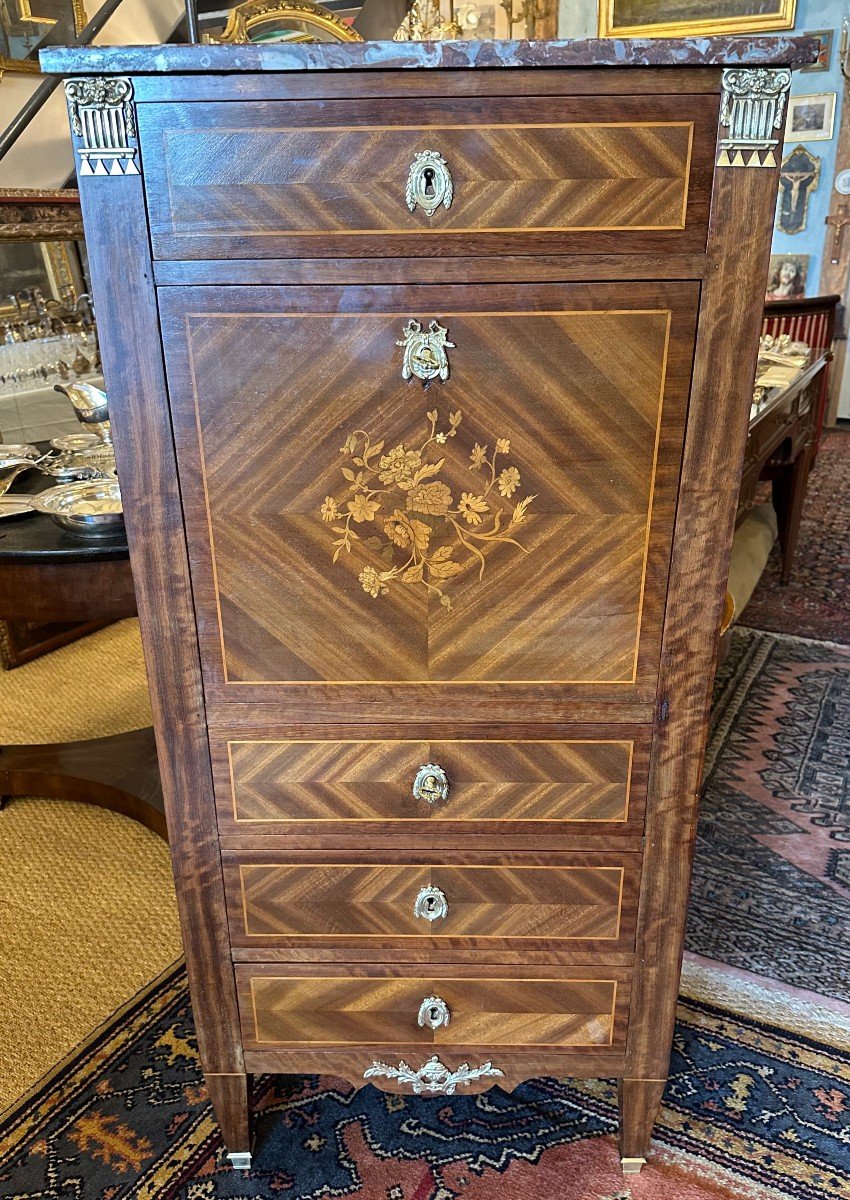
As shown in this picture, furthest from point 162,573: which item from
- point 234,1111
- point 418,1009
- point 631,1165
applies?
point 631,1165

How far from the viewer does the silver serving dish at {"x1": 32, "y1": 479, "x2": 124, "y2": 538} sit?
1454 mm

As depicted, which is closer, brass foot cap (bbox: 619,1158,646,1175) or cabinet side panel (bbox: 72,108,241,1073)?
cabinet side panel (bbox: 72,108,241,1073)

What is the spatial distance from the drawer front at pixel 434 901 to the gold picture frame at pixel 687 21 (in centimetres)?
509

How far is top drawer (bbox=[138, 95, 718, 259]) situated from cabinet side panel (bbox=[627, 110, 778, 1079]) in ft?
0.16

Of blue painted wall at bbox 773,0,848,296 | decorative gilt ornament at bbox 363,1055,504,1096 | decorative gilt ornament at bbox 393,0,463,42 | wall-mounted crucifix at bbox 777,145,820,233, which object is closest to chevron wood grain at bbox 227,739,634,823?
decorative gilt ornament at bbox 363,1055,504,1096

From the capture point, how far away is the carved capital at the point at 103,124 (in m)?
0.78

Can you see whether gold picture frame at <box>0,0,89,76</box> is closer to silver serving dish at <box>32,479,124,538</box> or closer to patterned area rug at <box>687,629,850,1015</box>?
silver serving dish at <box>32,479,124,538</box>

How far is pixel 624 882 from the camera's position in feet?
3.59

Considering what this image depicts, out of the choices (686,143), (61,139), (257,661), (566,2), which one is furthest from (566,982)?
(566,2)

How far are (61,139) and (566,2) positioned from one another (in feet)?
9.26

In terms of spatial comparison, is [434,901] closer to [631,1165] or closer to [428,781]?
[428,781]

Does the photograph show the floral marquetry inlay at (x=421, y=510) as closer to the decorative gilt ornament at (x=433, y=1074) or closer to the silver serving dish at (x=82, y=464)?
the decorative gilt ornament at (x=433, y=1074)

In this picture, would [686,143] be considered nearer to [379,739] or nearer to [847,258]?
[379,739]

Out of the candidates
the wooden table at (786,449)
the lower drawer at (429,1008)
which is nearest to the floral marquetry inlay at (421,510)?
the lower drawer at (429,1008)
